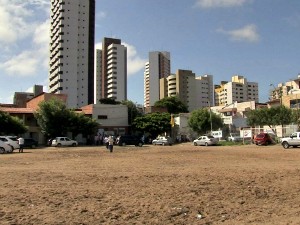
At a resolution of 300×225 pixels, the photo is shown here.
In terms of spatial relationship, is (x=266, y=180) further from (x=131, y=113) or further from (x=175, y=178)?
(x=131, y=113)

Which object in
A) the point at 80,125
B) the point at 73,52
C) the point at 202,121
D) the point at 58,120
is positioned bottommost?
the point at 80,125

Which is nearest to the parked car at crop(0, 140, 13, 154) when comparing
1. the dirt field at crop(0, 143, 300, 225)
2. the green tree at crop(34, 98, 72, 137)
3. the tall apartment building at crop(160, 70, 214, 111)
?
the green tree at crop(34, 98, 72, 137)

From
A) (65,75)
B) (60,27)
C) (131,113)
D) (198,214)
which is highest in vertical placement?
(60,27)

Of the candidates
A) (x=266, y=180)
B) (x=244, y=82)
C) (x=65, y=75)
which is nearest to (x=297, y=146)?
(x=266, y=180)

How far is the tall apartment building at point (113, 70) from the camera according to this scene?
490 feet

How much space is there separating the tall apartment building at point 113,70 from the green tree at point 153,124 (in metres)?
74.6

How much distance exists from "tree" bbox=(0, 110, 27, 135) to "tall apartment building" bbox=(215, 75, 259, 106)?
9881 centimetres

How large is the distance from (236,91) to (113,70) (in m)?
48.4

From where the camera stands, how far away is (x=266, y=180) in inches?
541

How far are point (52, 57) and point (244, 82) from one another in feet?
247

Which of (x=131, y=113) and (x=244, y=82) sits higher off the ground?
(x=244, y=82)

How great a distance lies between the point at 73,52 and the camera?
12350cm

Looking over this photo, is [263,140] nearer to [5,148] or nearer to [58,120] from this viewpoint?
[5,148]

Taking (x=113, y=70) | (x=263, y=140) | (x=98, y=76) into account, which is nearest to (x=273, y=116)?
(x=263, y=140)
